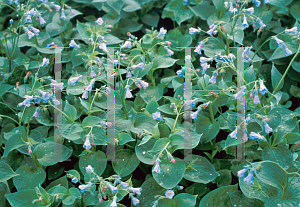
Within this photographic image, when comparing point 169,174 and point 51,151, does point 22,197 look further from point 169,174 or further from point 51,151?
point 169,174

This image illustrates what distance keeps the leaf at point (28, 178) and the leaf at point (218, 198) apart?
4.10ft

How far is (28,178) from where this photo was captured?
7.95ft

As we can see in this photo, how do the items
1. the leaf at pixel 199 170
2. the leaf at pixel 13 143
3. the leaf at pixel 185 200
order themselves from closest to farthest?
the leaf at pixel 185 200 < the leaf at pixel 199 170 < the leaf at pixel 13 143

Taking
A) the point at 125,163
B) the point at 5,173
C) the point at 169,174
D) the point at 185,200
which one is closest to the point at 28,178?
the point at 5,173

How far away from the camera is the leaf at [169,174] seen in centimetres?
219

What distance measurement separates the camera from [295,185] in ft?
6.83

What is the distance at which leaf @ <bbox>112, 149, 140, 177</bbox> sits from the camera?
241cm

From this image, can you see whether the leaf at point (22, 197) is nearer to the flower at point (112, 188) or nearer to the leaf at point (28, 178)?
the leaf at point (28, 178)

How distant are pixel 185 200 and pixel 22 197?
117 cm

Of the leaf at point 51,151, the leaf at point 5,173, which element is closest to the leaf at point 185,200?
the leaf at point 51,151

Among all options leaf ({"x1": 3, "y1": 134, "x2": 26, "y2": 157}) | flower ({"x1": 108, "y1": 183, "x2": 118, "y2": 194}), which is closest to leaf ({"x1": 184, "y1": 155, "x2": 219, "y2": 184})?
flower ({"x1": 108, "y1": 183, "x2": 118, "y2": 194})

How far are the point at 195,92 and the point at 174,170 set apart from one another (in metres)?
0.75

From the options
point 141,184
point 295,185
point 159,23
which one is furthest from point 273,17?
point 141,184

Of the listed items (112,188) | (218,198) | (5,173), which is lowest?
(218,198)
